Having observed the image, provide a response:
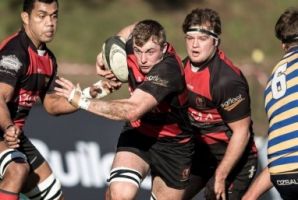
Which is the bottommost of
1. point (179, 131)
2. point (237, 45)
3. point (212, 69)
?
point (237, 45)

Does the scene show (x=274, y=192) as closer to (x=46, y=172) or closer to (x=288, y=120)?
(x=46, y=172)

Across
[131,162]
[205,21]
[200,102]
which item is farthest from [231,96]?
[131,162]

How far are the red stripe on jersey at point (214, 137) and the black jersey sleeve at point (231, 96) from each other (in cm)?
35

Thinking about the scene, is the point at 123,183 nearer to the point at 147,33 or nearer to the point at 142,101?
the point at 142,101

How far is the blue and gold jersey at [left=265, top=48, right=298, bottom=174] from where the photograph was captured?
7680 millimetres

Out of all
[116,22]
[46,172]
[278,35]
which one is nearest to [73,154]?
[46,172]

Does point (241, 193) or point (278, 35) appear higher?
point (278, 35)

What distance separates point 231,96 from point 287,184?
83.3 inches

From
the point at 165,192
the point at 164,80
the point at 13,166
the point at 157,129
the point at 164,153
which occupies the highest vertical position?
the point at 164,80

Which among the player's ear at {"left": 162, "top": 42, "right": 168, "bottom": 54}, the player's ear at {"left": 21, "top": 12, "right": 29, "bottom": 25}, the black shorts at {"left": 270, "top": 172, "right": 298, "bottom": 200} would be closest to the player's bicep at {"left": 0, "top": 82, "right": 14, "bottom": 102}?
the player's ear at {"left": 21, "top": 12, "right": 29, "bottom": 25}

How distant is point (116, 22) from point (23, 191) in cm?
1429

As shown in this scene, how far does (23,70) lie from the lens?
9.59 m

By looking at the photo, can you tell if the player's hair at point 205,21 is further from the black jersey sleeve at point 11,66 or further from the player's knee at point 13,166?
the player's knee at point 13,166

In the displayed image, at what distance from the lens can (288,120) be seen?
304 inches
